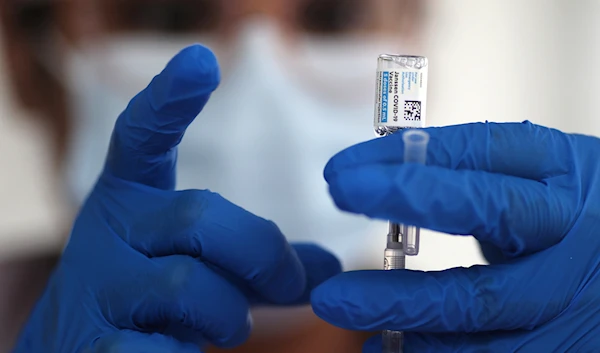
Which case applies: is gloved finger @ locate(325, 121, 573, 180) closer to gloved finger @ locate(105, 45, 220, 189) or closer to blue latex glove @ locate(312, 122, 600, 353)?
blue latex glove @ locate(312, 122, 600, 353)

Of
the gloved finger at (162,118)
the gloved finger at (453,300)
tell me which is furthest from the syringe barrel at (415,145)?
the gloved finger at (162,118)

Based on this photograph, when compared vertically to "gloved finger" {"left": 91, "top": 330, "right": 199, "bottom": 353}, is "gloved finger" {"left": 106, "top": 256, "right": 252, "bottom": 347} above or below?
above

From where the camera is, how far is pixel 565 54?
143 cm

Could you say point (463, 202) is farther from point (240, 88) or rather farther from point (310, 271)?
point (240, 88)

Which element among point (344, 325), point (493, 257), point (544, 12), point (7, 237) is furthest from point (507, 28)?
point (7, 237)

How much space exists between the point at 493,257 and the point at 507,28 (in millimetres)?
761

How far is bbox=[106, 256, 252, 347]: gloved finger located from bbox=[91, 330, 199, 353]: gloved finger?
4 cm

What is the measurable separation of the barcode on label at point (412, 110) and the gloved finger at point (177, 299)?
0.37 m

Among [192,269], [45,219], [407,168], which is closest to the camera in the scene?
[407,168]

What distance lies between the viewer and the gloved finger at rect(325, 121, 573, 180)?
2.29 ft

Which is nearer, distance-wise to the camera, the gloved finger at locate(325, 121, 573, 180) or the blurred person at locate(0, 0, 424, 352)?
the gloved finger at locate(325, 121, 573, 180)

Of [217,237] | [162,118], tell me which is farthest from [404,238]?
[162,118]

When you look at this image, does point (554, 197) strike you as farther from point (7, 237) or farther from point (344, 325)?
point (7, 237)

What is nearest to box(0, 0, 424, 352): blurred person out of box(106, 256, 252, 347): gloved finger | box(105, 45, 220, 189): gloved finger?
box(105, 45, 220, 189): gloved finger
